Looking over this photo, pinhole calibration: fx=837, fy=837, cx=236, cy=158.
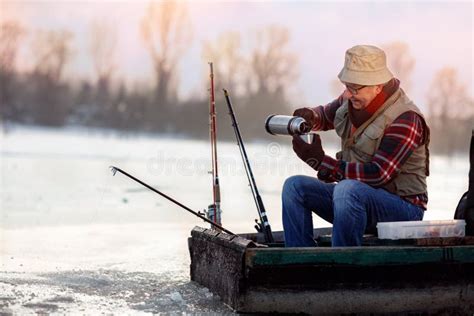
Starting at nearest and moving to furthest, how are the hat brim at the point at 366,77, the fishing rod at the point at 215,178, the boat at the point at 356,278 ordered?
the boat at the point at 356,278
the hat brim at the point at 366,77
the fishing rod at the point at 215,178

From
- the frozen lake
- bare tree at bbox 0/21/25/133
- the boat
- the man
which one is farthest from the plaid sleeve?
bare tree at bbox 0/21/25/133

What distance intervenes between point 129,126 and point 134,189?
1399 inches

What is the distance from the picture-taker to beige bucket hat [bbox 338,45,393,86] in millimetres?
4281

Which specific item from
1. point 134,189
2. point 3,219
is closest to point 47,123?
point 134,189

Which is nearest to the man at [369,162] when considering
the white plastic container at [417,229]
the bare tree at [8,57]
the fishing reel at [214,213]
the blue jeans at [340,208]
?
the blue jeans at [340,208]

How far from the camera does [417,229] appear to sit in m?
4.16

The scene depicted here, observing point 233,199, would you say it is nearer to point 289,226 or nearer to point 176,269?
point 176,269

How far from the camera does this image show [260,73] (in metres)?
54.0

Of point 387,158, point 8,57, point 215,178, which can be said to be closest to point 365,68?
point 387,158

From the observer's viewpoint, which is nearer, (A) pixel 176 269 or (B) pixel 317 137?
(B) pixel 317 137

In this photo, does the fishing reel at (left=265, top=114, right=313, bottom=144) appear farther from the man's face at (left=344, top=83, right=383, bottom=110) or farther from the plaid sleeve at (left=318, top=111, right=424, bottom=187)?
the man's face at (left=344, top=83, right=383, bottom=110)

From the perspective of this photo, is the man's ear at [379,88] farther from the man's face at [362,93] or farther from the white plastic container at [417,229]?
the white plastic container at [417,229]

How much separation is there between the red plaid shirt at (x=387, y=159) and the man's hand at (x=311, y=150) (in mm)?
33

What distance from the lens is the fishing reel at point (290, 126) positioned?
4.36m
